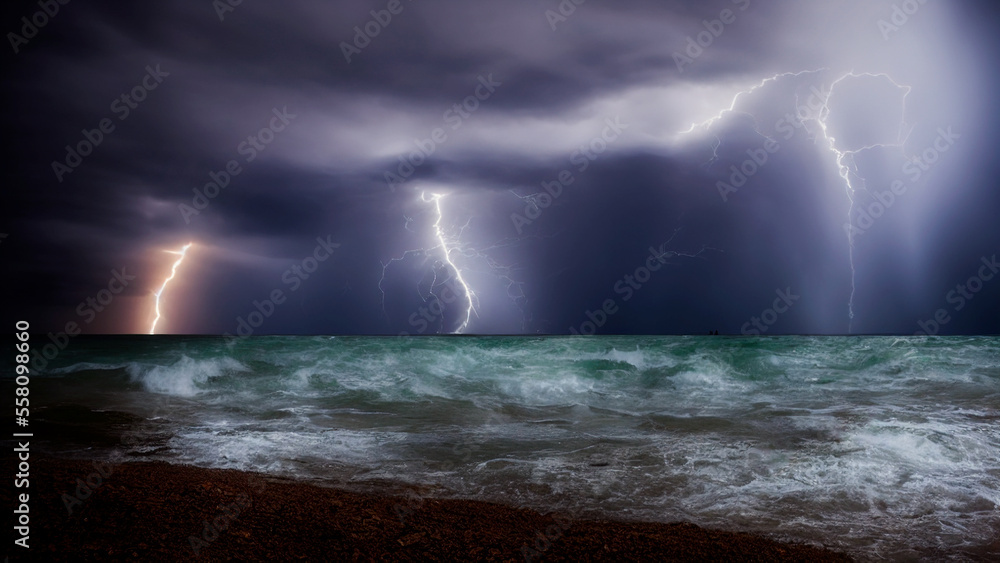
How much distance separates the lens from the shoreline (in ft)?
12.0

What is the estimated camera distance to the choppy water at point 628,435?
5.46 meters

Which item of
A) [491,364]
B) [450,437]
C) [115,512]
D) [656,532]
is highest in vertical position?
[115,512]

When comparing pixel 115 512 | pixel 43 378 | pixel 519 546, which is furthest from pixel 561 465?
pixel 43 378

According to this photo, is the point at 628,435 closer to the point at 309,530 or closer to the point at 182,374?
the point at 309,530

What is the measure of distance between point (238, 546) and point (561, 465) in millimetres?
4352

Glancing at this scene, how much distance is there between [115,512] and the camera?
13.2 ft

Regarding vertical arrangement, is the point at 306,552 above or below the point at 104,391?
above

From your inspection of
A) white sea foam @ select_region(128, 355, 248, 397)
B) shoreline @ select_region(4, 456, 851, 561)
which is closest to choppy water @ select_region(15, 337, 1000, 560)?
white sea foam @ select_region(128, 355, 248, 397)

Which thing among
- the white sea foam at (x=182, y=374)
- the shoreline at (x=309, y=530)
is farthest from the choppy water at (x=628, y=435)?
the shoreline at (x=309, y=530)

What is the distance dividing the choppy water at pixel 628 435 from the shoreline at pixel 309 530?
0.98 meters

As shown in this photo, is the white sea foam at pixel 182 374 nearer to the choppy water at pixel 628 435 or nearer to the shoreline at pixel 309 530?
the choppy water at pixel 628 435

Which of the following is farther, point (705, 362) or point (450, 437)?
point (705, 362)

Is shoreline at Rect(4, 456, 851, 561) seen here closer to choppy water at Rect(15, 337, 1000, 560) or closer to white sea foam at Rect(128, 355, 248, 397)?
choppy water at Rect(15, 337, 1000, 560)

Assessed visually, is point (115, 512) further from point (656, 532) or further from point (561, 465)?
point (561, 465)
